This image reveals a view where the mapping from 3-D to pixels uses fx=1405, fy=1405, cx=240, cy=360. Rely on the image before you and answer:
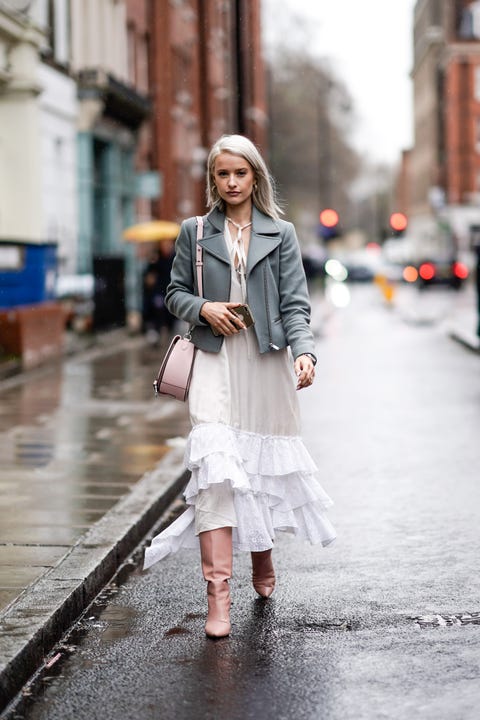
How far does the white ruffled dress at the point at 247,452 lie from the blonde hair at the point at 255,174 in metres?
0.17

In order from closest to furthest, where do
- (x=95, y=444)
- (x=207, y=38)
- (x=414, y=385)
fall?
(x=95, y=444)
(x=414, y=385)
(x=207, y=38)

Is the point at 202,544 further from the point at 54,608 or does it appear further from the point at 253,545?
the point at 54,608

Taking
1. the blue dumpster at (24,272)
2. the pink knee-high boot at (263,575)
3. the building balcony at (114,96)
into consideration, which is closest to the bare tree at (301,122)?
the building balcony at (114,96)

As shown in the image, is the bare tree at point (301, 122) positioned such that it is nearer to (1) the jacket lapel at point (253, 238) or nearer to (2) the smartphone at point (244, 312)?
(1) the jacket lapel at point (253, 238)

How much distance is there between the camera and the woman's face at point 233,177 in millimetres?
5379

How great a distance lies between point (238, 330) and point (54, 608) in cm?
124

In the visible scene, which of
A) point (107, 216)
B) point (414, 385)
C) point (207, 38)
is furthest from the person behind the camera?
point (207, 38)

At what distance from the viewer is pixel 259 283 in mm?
5406

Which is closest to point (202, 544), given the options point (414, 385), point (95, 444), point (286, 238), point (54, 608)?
point (54, 608)

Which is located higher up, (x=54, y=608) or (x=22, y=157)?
(x=22, y=157)


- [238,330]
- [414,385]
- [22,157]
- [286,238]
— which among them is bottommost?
[414,385]

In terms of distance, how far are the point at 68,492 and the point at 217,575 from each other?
9.79 feet

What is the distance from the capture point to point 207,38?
50969 mm

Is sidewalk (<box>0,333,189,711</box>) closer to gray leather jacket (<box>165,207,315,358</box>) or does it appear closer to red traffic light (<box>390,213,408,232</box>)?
gray leather jacket (<box>165,207,315,358</box>)
